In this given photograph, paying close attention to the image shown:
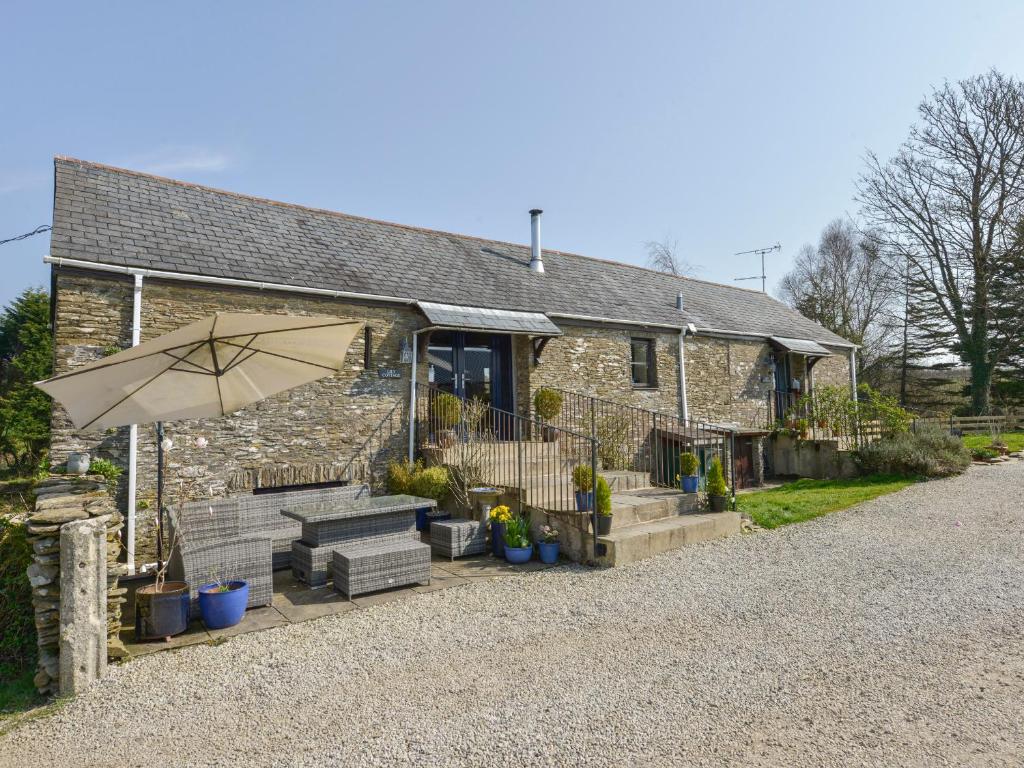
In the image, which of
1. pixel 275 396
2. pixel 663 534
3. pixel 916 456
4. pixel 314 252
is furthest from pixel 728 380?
pixel 275 396

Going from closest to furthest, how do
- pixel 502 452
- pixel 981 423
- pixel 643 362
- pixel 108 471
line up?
pixel 108 471 < pixel 502 452 < pixel 643 362 < pixel 981 423

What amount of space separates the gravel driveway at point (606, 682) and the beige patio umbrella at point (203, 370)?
2114 millimetres

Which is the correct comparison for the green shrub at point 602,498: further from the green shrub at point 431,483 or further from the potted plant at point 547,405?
the potted plant at point 547,405

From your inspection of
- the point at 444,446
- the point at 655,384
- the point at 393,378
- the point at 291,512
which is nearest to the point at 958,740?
the point at 291,512

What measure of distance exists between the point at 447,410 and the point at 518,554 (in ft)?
10.2

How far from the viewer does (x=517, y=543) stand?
25.0 feet

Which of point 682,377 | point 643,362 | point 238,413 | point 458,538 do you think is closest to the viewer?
point 458,538

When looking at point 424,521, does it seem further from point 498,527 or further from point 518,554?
point 518,554

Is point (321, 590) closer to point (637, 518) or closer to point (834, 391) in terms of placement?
point (637, 518)

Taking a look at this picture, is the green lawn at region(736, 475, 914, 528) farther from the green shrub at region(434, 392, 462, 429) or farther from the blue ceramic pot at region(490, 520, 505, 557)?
the green shrub at region(434, 392, 462, 429)

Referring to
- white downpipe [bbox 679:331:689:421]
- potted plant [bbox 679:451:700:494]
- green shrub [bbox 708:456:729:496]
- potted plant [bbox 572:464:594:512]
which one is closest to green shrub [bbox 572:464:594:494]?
potted plant [bbox 572:464:594:512]

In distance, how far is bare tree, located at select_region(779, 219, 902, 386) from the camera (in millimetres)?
30312

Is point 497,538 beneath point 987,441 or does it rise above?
beneath

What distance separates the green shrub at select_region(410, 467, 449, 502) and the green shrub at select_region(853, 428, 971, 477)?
1017 cm
